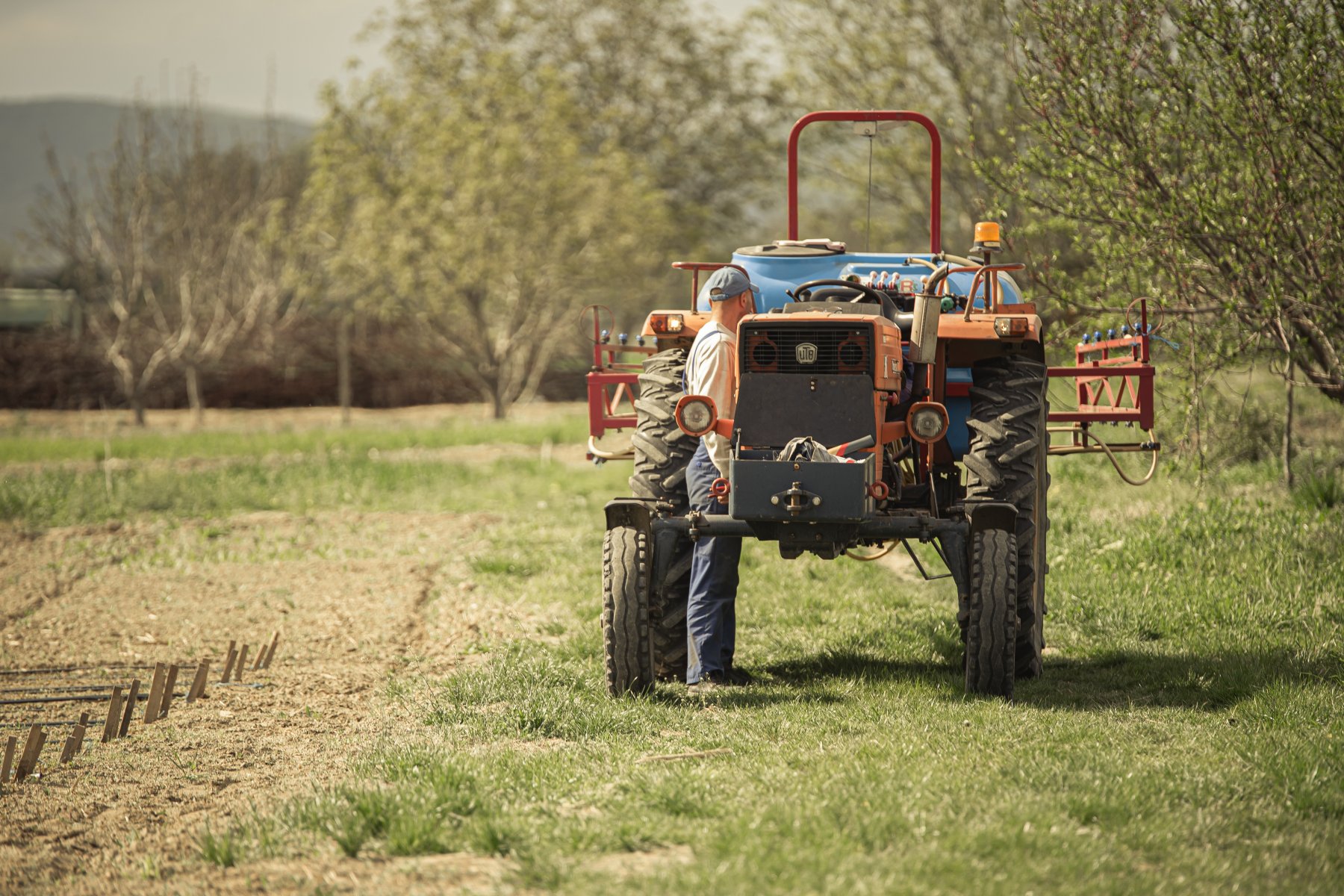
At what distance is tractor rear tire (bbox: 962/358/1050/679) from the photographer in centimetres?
655

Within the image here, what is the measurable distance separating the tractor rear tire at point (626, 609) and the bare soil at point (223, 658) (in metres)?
1.03

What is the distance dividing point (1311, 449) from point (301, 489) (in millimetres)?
10138

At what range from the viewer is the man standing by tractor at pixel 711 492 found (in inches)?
249

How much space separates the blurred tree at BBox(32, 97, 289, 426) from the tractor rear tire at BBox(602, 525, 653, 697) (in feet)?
67.0

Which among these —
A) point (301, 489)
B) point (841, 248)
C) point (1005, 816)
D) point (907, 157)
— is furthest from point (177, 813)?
point (907, 157)

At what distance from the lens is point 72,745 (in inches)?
233

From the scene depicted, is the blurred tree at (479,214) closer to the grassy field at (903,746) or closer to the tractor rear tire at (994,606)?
the grassy field at (903,746)

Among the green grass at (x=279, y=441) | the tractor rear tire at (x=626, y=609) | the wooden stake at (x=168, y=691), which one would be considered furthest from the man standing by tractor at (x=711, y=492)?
the green grass at (x=279, y=441)

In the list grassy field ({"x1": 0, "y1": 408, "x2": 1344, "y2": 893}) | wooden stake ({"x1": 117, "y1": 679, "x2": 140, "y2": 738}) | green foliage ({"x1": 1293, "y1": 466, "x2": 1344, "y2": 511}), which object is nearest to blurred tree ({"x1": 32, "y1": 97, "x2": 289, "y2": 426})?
grassy field ({"x1": 0, "y1": 408, "x2": 1344, "y2": 893})

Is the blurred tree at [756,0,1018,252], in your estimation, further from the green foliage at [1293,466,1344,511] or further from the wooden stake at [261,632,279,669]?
the wooden stake at [261,632,279,669]

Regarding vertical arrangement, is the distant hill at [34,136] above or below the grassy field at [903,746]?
above

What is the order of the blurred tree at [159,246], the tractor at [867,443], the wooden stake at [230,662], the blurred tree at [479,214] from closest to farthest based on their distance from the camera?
the tractor at [867,443]
the wooden stake at [230,662]
the blurred tree at [159,246]
the blurred tree at [479,214]

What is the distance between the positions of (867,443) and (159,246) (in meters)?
24.7

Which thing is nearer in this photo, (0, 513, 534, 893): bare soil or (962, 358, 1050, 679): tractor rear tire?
(0, 513, 534, 893): bare soil
